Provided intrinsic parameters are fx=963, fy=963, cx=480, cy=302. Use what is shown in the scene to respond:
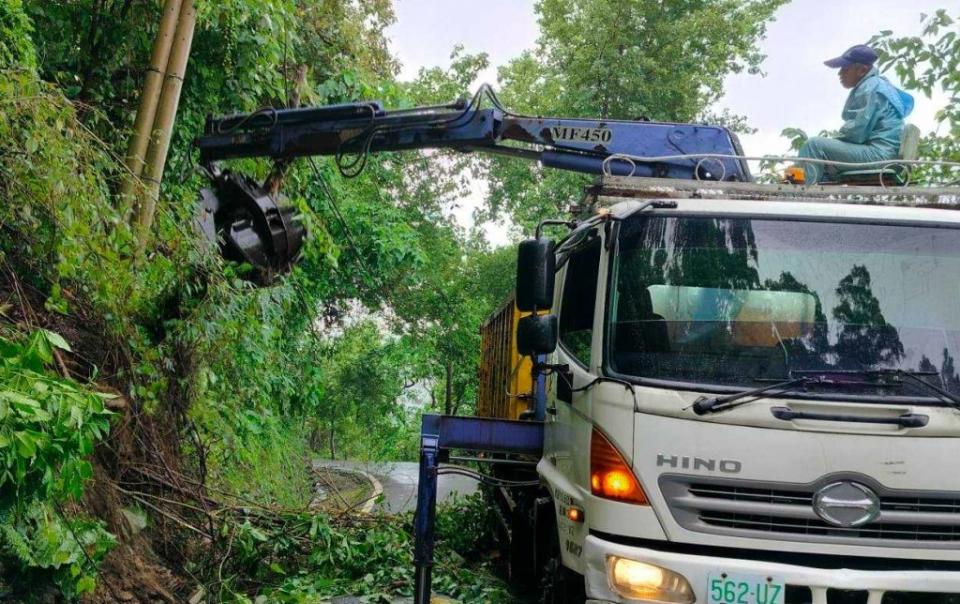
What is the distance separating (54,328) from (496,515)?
Answer: 4830 millimetres

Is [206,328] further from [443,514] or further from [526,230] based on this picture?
[526,230]

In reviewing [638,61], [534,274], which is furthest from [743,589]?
[638,61]

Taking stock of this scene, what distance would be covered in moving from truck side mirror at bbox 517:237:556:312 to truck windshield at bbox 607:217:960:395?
0.37m

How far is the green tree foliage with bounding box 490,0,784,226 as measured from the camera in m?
21.9

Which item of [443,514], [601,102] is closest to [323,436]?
[601,102]

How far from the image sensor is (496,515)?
9359 mm

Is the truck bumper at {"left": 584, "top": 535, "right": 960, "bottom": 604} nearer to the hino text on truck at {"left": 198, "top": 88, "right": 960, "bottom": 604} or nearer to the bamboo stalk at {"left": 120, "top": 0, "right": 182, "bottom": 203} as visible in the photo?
the hino text on truck at {"left": 198, "top": 88, "right": 960, "bottom": 604}

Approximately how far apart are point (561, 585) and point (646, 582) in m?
1.01

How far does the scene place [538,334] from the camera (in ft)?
16.1

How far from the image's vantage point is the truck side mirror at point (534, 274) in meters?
4.88

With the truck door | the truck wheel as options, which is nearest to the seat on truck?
the truck door

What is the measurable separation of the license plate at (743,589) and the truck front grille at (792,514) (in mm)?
192

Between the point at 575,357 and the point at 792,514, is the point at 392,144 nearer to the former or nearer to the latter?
the point at 575,357

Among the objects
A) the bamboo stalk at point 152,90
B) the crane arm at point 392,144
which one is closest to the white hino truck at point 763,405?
the crane arm at point 392,144
